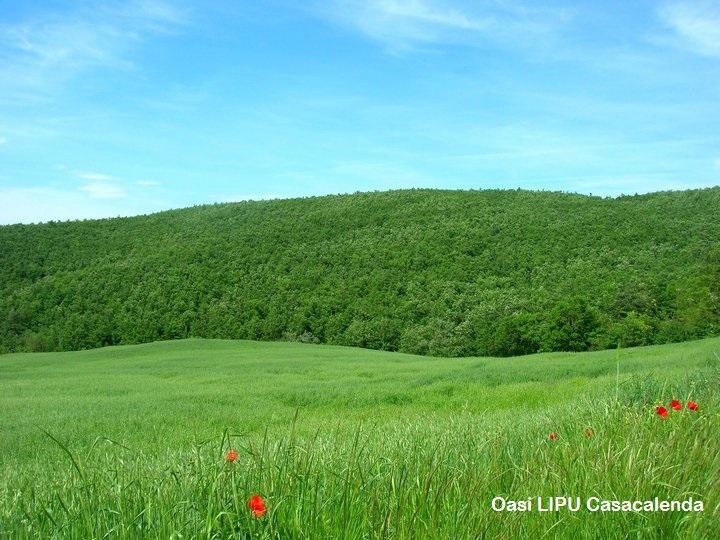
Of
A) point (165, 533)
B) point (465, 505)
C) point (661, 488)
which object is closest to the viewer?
point (165, 533)

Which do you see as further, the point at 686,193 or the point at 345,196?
the point at 345,196

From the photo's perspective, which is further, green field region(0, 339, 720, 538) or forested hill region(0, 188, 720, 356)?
forested hill region(0, 188, 720, 356)

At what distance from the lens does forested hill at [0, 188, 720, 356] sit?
46562 millimetres

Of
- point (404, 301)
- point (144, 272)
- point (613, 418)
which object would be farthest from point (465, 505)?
point (144, 272)

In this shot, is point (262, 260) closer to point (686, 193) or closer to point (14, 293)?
point (14, 293)

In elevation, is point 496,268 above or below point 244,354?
above

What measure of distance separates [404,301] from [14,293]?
1225 inches

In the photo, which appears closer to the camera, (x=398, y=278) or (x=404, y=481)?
(x=404, y=481)

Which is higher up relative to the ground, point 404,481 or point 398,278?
point 398,278

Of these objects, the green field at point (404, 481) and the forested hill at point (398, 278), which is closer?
the green field at point (404, 481)

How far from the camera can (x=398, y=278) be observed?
196 ft

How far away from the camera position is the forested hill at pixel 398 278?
46.6m

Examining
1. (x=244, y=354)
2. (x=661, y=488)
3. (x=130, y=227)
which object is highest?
(x=130, y=227)

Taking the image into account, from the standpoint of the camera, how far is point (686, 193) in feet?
263
